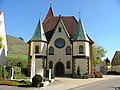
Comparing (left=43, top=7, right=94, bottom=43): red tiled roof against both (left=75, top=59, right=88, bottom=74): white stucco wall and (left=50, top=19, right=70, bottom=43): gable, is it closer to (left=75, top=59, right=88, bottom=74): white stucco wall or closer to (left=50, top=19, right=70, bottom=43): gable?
(left=50, top=19, right=70, bottom=43): gable

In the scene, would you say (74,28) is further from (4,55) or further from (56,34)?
(4,55)

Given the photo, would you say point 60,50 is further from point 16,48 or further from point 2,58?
point 16,48

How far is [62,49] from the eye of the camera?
4638 centimetres

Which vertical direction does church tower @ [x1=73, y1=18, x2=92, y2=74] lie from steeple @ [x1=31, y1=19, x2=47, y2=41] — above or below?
below

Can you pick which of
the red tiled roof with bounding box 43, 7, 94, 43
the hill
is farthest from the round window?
the hill

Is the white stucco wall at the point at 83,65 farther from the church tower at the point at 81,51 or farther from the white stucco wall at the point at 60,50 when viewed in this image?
the white stucco wall at the point at 60,50

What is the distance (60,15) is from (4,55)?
13.6m

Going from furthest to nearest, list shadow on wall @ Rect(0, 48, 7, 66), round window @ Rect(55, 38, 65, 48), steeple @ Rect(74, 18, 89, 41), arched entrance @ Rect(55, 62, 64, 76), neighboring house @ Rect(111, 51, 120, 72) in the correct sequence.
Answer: neighboring house @ Rect(111, 51, 120, 72) → round window @ Rect(55, 38, 65, 48) → arched entrance @ Rect(55, 62, 64, 76) → steeple @ Rect(74, 18, 89, 41) → shadow on wall @ Rect(0, 48, 7, 66)

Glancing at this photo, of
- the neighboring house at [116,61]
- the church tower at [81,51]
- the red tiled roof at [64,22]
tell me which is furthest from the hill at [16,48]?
the neighboring house at [116,61]

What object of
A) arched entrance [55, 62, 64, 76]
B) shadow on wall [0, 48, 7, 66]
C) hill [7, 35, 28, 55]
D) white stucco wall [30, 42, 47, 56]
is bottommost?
arched entrance [55, 62, 64, 76]

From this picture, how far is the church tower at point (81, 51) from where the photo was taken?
43750 mm

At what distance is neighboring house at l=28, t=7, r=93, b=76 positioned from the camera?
44.3m

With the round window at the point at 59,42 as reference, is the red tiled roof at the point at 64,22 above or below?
above

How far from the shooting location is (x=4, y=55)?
4353 cm
